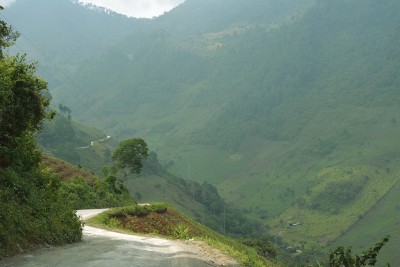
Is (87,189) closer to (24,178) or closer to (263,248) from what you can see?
(24,178)

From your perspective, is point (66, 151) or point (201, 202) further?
point (201, 202)

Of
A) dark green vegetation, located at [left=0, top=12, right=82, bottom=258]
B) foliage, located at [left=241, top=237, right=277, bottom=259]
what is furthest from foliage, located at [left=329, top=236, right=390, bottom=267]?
foliage, located at [left=241, top=237, right=277, bottom=259]

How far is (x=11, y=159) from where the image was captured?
24391 millimetres

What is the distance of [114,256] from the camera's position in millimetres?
17766

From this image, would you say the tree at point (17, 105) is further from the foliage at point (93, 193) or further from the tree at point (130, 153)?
Answer: the tree at point (130, 153)

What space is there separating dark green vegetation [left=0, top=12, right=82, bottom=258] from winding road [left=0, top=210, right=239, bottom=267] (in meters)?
1.09

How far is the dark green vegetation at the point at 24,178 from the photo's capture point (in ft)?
64.6

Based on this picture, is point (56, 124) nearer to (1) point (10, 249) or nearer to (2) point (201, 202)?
(2) point (201, 202)

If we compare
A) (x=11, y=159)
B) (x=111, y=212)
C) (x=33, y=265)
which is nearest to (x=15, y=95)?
(x=11, y=159)

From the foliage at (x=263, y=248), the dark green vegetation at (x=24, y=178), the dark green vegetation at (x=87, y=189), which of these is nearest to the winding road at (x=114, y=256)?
the dark green vegetation at (x=24, y=178)

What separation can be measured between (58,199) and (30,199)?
365 cm

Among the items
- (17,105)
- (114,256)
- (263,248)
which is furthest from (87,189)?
(114,256)

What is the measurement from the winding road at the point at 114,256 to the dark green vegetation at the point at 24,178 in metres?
1.09

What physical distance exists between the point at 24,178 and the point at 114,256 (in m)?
9.66
